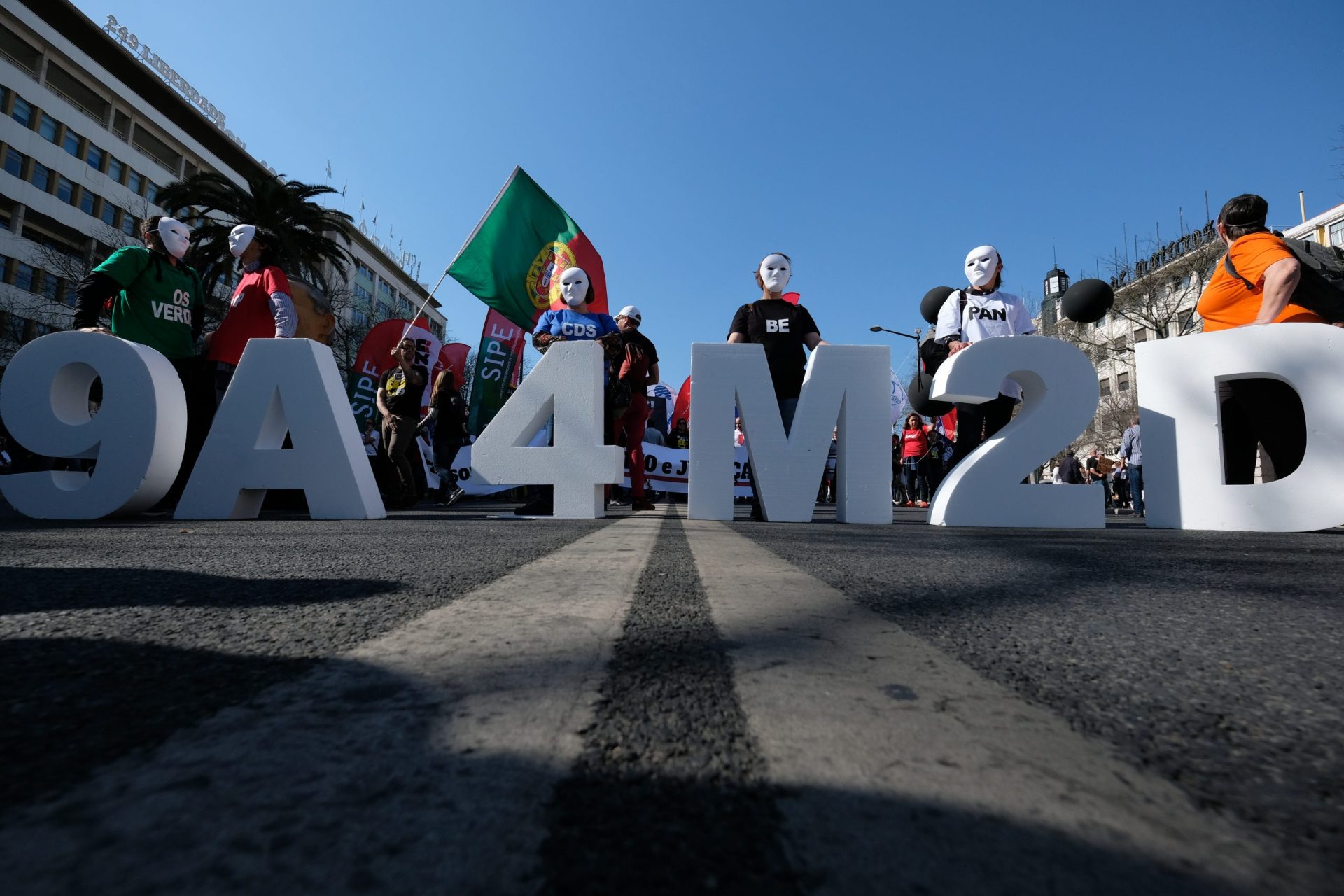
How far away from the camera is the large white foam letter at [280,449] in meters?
4.84

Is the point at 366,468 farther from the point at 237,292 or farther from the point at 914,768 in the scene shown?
the point at 914,768

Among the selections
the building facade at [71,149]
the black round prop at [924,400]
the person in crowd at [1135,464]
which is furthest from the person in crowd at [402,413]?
the building facade at [71,149]

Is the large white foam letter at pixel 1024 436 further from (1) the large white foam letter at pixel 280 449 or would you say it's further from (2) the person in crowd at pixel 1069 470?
(2) the person in crowd at pixel 1069 470

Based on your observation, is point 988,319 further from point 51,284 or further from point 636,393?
point 51,284

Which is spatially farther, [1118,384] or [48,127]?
[1118,384]

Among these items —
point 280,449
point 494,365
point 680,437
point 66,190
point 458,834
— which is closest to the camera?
point 458,834

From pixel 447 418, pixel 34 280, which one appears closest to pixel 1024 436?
pixel 447 418

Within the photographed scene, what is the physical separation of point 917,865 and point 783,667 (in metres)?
0.43

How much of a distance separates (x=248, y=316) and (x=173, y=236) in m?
0.80

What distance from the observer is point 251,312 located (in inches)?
223

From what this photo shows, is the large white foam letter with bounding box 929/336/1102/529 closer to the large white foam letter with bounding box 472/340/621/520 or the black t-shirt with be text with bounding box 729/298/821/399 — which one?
the black t-shirt with be text with bounding box 729/298/821/399

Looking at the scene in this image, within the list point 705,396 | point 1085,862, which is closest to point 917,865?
point 1085,862

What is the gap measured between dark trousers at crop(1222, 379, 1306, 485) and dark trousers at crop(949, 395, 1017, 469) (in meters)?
1.35

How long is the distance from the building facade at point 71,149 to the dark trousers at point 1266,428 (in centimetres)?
2827
